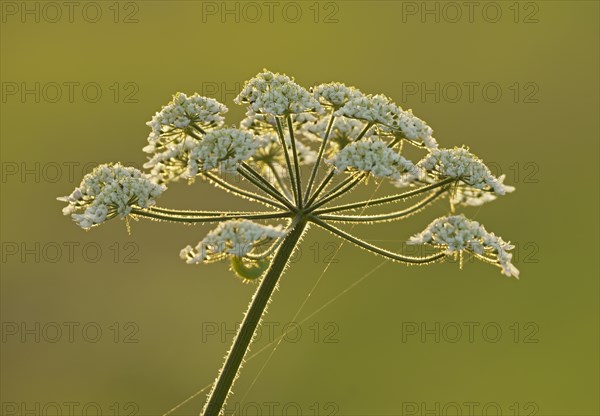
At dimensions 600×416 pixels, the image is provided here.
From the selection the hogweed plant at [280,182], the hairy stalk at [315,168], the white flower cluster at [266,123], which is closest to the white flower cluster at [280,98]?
the hogweed plant at [280,182]

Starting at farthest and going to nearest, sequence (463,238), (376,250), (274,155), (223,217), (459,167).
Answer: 1. (274,155)
2. (459,167)
3. (463,238)
4. (223,217)
5. (376,250)

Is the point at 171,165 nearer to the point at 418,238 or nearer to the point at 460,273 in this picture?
the point at 418,238

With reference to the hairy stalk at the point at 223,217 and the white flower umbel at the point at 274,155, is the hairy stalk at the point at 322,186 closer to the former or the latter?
the hairy stalk at the point at 223,217

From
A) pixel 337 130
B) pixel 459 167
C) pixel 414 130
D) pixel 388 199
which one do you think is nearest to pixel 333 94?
pixel 337 130

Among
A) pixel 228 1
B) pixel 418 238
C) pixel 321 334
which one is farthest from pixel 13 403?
pixel 228 1

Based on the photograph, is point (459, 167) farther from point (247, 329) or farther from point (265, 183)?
point (247, 329)
